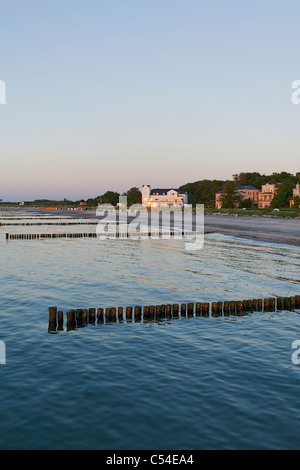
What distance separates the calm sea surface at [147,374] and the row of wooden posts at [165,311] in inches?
22.6

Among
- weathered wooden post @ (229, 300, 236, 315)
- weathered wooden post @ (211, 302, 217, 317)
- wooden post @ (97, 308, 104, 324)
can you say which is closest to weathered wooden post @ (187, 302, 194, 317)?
weathered wooden post @ (211, 302, 217, 317)

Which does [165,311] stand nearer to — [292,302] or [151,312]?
[151,312]

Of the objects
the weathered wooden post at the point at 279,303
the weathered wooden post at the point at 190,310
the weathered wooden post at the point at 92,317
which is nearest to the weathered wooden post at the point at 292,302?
the weathered wooden post at the point at 279,303

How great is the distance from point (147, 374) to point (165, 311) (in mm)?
7736

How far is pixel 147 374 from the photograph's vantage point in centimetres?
1454

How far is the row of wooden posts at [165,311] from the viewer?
20172 millimetres

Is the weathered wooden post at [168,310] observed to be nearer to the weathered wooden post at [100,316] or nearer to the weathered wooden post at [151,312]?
the weathered wooden post at [151,312]

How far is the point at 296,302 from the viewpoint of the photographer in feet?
80.4

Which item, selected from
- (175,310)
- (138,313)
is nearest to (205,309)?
(175,310)

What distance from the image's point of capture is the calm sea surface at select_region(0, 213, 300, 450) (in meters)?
10.8

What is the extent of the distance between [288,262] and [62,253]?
2687 cm

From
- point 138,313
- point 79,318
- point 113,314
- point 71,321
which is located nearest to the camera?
point 71,321
